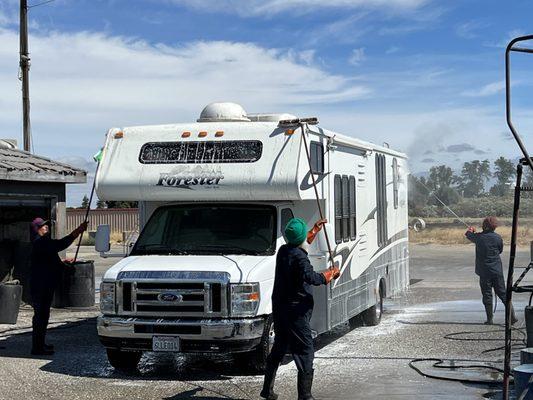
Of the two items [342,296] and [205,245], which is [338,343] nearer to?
[342,296]

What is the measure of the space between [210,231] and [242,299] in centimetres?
139

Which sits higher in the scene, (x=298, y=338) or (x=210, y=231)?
(x=210, y=231)

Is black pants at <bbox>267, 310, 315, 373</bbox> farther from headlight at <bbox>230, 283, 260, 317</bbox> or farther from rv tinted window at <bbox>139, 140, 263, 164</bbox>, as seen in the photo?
rv tinted window at <bbox>139, 140, 263, 164</bbox>

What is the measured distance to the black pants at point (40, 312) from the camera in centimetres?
1080

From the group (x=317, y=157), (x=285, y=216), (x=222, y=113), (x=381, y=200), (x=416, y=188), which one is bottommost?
(x=285, y=216)

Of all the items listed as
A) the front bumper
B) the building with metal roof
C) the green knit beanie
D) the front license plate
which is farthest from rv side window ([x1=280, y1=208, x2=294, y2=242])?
the building with metal roof

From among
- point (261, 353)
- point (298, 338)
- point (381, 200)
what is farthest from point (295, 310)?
point (381, 200)

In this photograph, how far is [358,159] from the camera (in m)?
12.2

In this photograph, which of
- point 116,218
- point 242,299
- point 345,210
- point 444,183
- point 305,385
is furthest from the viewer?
point 444,183

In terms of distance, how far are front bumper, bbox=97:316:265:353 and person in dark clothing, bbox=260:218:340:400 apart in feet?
2.81

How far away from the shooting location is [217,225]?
32.9 feet

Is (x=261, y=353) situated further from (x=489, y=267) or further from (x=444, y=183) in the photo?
(x=444, y=183)

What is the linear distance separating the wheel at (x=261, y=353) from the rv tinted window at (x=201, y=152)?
2002 mm

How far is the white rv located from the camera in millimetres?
8953
